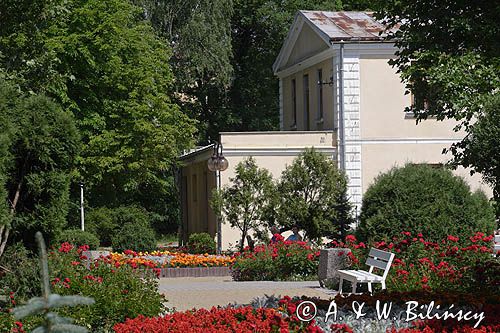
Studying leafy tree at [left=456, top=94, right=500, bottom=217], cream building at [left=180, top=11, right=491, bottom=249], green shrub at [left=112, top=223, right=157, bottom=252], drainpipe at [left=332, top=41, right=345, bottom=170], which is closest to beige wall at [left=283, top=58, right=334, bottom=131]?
cream building at [left=180, top=11, right=491, bottom=249]

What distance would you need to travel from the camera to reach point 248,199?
2719 cm

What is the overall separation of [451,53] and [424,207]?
2802 millimetres

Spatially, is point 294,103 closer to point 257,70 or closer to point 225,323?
point 257,70

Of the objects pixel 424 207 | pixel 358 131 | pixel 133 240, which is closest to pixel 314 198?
pixel 133 240

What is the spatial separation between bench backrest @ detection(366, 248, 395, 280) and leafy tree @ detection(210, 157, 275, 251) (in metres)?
11.2

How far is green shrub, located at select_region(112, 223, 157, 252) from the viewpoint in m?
29.2

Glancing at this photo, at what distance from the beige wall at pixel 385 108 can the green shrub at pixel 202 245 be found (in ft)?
22.3

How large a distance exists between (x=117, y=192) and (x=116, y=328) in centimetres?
2869

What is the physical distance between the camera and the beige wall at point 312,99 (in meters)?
35.1

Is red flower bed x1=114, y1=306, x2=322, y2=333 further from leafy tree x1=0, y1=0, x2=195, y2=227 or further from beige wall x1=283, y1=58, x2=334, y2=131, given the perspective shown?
beige wall x1=283, y1=58, x2=334, y2=131

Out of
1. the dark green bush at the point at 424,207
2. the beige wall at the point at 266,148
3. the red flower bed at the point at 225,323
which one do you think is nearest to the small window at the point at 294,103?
the beige wall at the point at 266,148

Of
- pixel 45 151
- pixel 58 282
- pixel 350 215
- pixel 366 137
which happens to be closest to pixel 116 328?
pixel 58 282

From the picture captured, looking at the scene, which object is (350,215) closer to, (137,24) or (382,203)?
(382,203)

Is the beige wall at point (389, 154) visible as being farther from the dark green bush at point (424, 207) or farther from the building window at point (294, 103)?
the dark green bush at point (424, 207)
